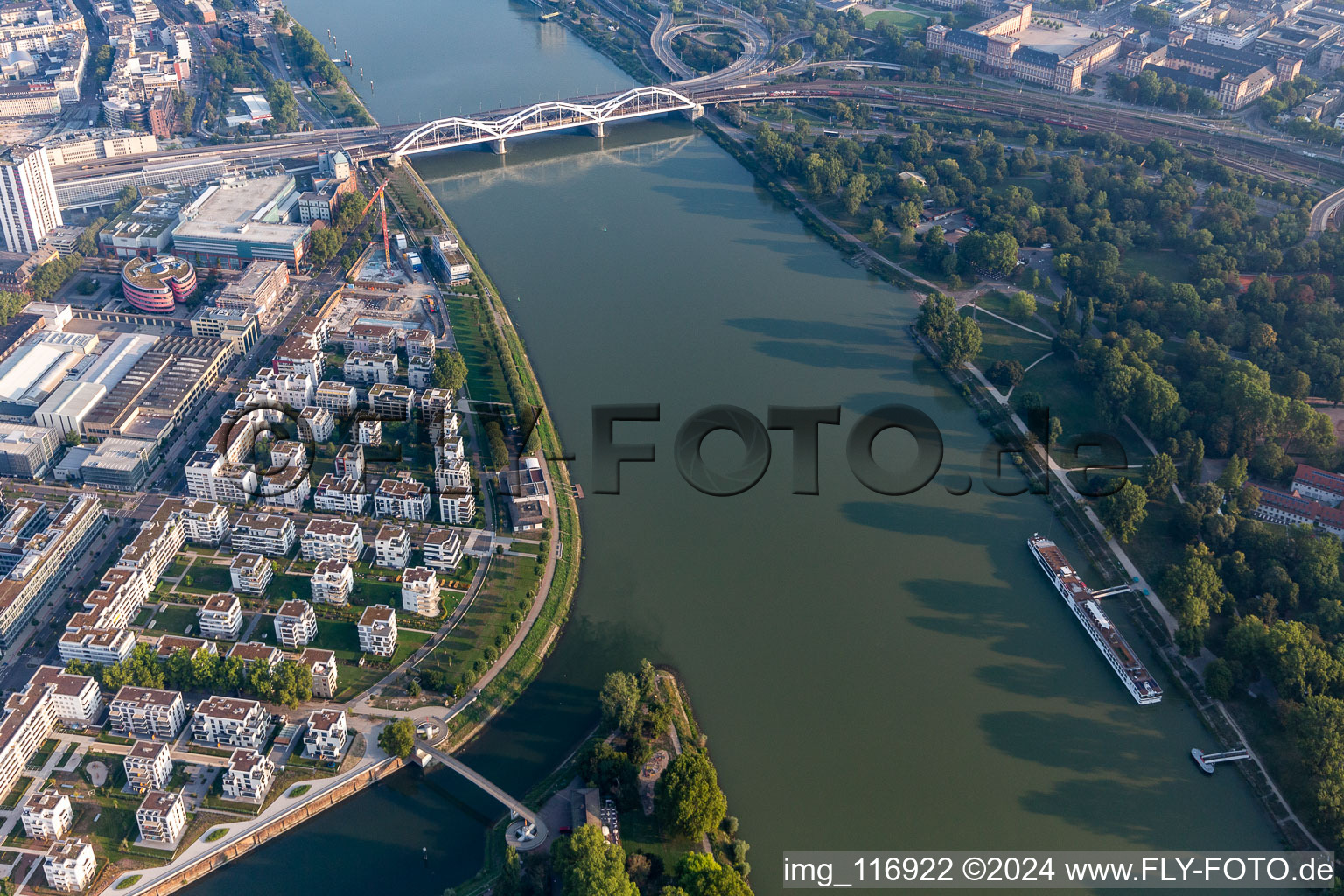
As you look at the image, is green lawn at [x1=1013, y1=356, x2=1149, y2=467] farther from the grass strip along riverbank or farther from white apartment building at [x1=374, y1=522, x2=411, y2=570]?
white apartment building at [x1=374, y1=522, x2=411, y2=570]

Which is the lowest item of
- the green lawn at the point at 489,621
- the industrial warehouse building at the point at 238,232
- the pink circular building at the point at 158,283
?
the green lawn at the point at 489,621

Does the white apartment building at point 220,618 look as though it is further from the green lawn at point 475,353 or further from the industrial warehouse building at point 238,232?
the industrial warehouse building at point 238,232

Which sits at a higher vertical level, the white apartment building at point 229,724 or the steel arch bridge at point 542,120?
the steel arch bridge at point 542,120

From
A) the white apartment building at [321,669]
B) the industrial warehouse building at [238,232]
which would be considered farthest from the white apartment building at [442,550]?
the industrial warehouse building at [238,232]

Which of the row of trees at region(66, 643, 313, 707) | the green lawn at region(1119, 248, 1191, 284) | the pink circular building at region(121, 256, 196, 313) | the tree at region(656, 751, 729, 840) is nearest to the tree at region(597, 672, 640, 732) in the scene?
the tree at region(656, 751, 729, 840)

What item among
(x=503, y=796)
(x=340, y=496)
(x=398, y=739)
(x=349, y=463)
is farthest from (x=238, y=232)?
(x=503, y=796)

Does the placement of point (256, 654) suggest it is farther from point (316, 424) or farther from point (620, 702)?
point (316, 424)
